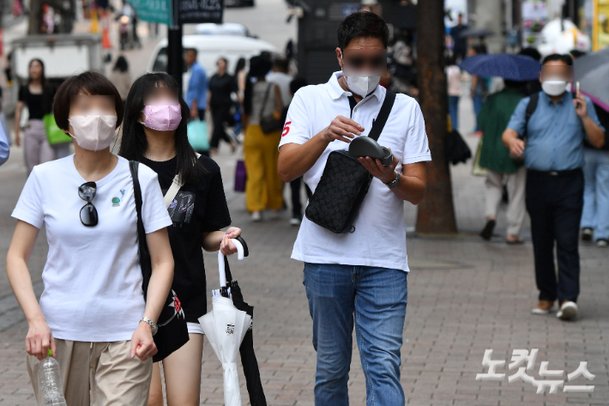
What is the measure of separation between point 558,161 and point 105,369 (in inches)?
215

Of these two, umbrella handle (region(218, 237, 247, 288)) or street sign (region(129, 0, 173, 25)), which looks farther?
street sign (region(129, 0, 173, 25))

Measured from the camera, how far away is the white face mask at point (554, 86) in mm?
9438

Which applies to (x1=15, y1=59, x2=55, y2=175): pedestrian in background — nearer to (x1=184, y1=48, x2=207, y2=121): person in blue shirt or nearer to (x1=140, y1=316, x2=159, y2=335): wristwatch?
(x1=184, y1=48, x2=207, y2=121): person in blue shirt

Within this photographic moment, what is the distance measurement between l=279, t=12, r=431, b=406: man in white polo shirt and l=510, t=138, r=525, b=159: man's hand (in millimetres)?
4192

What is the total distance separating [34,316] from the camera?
4.36 metres

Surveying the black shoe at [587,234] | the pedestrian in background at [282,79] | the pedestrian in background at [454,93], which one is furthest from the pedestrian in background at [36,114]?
the pedestrian in background at [454,93]

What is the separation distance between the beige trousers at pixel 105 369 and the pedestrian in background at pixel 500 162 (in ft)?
29.1

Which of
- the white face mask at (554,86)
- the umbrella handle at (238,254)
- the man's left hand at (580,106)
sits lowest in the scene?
the umbrella handle at (238,254)

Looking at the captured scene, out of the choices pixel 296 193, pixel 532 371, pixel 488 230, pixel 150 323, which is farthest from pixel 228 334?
pixel 296 193

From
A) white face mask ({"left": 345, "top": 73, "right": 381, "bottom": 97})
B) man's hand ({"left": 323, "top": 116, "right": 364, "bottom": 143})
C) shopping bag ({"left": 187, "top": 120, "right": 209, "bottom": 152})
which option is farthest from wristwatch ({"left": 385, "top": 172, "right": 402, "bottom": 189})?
shopping bag ({"left": 187, "top": 120, "right": 209, "bottom": 152})

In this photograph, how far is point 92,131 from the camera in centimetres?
445

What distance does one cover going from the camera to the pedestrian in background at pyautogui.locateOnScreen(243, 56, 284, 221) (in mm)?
14758

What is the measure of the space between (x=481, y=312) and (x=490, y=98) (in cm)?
382

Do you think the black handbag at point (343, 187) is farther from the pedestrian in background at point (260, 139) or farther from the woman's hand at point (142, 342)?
the pedestrian in background at point (260, 139)
